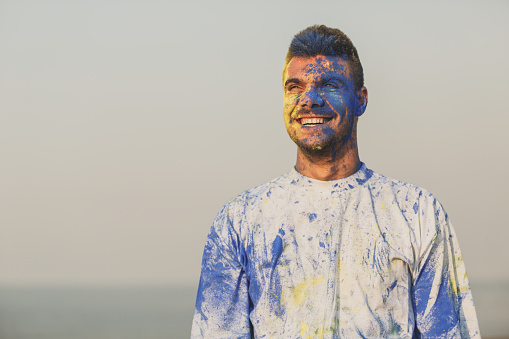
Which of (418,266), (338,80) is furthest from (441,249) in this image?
(338,80)

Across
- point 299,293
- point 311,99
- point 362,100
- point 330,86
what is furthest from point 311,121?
point 299,293

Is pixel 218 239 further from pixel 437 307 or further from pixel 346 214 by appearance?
pixel 437 307

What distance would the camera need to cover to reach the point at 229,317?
3.60 meters

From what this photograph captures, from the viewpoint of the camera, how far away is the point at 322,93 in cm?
370

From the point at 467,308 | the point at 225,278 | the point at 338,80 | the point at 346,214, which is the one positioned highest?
the point at 338,80

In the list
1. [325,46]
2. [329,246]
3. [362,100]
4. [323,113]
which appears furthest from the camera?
[362,100]

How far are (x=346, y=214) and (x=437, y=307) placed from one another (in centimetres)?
67

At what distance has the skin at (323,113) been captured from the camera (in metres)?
3.68

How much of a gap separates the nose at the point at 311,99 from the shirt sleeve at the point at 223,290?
79cm

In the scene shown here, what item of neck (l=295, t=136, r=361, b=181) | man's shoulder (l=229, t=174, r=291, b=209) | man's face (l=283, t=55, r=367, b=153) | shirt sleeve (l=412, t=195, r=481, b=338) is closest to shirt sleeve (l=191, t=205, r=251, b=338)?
man's shoulder (l=229, t=174, r=291, b=209)

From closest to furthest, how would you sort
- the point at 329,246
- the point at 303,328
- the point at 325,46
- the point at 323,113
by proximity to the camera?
the point at 303,328 < the point at 329,246 < the point at 323,113 < the point at 325,46

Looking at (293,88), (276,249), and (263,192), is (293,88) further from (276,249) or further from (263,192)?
(276,249)

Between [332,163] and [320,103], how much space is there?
35cm

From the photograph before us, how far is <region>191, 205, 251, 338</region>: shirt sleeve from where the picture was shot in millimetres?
3590
